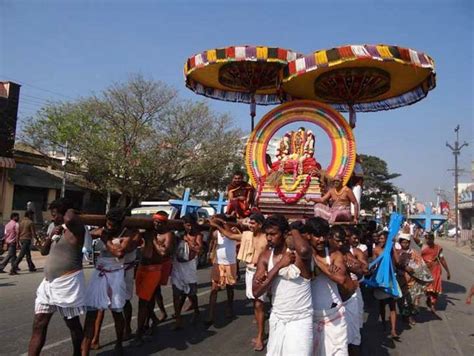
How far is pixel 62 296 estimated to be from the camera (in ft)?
13.6

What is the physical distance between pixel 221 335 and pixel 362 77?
19.6 ft

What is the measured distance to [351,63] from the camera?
7.93 meters

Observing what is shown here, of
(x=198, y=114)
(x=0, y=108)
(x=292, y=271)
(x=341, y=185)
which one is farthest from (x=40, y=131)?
(x=292, y=271)

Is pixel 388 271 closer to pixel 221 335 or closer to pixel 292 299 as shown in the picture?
pixel 221 335

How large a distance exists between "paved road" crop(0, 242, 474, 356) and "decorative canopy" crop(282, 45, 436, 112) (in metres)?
4.41

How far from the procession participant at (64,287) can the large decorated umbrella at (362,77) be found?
5085 mm

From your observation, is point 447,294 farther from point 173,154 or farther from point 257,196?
point 173,154

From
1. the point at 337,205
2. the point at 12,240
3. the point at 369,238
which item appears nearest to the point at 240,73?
the point at 337,205

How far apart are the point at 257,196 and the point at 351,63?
2.96 meters

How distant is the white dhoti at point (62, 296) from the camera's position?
4156mm

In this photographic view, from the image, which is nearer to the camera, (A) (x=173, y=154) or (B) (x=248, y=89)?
(B) (x=248, y=89)

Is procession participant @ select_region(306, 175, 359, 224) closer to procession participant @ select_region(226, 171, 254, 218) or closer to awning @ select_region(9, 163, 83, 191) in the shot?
procession participant @ select_region(226, 171, 254, 218)

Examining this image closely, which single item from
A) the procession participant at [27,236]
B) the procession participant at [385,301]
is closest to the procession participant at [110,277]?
the procession participant at [385,301]

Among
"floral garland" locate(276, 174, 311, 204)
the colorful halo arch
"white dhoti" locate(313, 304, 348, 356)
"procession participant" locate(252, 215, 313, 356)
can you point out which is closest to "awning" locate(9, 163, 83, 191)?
the colorful halo arch
